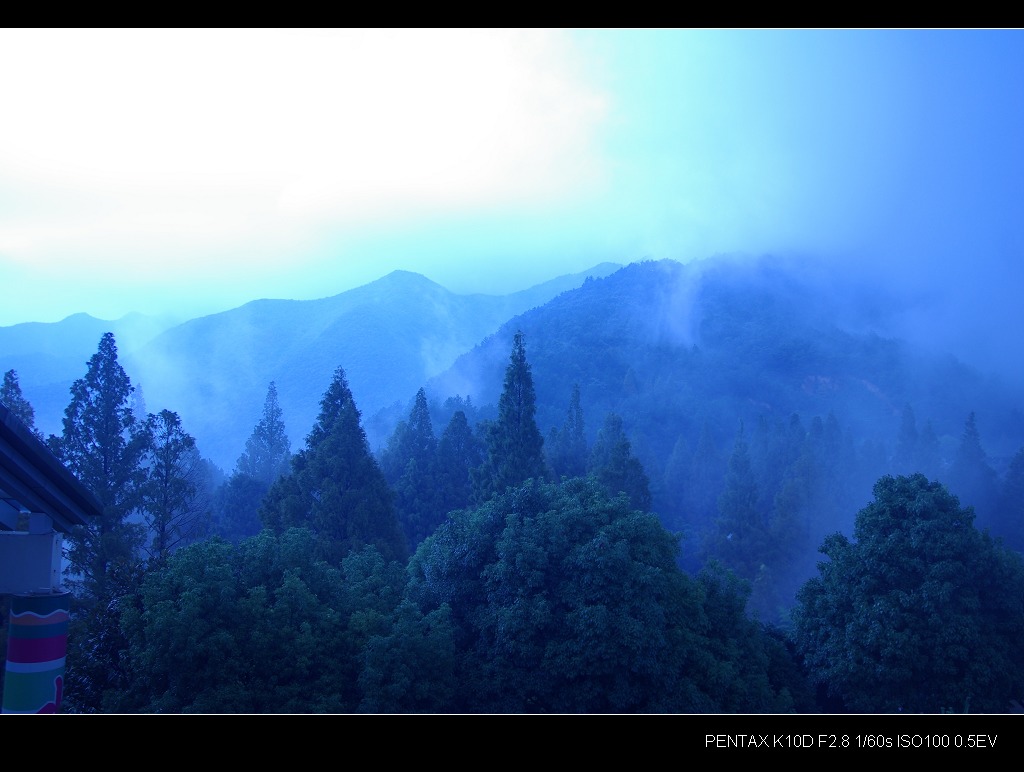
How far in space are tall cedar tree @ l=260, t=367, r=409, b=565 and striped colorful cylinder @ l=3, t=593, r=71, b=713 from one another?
10.3 metres

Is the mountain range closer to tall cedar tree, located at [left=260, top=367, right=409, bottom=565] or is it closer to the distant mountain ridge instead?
the distant mountain ridge

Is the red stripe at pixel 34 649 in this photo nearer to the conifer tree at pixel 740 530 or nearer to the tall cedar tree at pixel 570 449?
the conifer tree at pixel 740 530

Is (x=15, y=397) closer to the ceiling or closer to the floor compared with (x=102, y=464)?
closer to the ceiling

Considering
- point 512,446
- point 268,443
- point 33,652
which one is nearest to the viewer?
point 33,652

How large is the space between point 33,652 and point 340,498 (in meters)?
11.2

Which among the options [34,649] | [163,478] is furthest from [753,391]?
[34,649]

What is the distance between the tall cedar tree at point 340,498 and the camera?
1353 cm

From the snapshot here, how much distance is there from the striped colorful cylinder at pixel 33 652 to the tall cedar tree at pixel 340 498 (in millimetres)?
10349

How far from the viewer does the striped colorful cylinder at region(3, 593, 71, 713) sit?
2.64m

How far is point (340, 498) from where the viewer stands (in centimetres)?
1371

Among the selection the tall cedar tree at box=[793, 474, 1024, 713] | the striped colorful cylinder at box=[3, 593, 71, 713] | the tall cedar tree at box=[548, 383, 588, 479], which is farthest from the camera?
the tall cedar tree at box=[548, 383, 588, 479]

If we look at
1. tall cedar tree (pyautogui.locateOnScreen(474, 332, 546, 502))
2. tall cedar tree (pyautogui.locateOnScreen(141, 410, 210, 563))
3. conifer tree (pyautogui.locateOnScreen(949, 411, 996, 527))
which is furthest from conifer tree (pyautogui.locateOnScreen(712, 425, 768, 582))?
tall cedar tree (pyautogui.locateOnScreen(141, 410, 210, 563))

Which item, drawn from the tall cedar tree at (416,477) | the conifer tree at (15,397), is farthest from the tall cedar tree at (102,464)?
the tall cedar tree at (416,477)

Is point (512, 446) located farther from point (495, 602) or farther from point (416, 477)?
point (495, 602)
